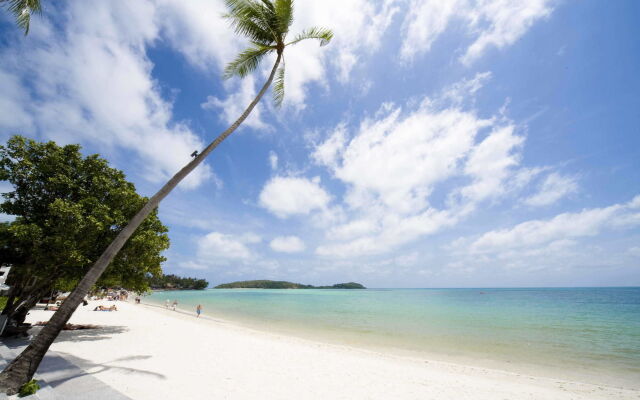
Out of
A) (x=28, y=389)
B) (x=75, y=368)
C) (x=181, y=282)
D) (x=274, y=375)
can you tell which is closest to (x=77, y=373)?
(x=75, y=368)

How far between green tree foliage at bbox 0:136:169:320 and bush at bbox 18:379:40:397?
206 inches

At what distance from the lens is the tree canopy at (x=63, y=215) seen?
8836mm

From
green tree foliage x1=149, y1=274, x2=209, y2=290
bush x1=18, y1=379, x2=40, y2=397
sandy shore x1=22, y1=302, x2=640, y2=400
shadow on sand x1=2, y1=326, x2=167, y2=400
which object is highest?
green tree foliage x1=149, y1=274, x2=209, y2=290

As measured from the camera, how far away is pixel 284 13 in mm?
8305

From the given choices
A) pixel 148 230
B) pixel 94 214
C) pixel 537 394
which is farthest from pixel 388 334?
pixel 94 214

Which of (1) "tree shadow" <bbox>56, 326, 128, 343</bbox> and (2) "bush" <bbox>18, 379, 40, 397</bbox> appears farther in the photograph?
(1) "tree shadow" <bbox>56, 326, 128, 343</bbox>

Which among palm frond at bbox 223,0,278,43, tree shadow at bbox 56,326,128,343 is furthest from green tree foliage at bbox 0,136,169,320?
palm frond at bbox 223,0,278,43

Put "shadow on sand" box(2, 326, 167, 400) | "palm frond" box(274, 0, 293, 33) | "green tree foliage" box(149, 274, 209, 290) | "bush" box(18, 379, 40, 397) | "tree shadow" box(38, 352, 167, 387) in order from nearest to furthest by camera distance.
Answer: "bush" box(18, 379, 40, 397), "shadow on sand" box(2, 326, 167, 400), "tree shadow" box(38, 352, 167, 387), "palm frond" box(274, 0, 293, 33), "green tree foliage" box(149, 274, 209, 290)

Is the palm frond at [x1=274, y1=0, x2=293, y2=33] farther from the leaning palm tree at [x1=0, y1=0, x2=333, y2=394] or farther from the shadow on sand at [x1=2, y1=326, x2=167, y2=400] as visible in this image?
the shadow on sand at [x1=2, y1=326, x2=167, y2=400]

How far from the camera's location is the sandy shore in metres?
6.49

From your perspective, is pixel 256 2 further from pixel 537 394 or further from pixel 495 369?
pixel 495 369

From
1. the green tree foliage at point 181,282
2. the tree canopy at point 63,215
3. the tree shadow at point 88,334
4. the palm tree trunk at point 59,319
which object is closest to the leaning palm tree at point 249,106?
the palm tree trunk at point 59,319

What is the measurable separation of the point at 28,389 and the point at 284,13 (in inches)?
416

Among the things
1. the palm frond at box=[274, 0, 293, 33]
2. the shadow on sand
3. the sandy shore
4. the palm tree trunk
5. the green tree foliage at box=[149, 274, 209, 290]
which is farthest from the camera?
the green tree foliage at box=[149, 274, 209, 290]
